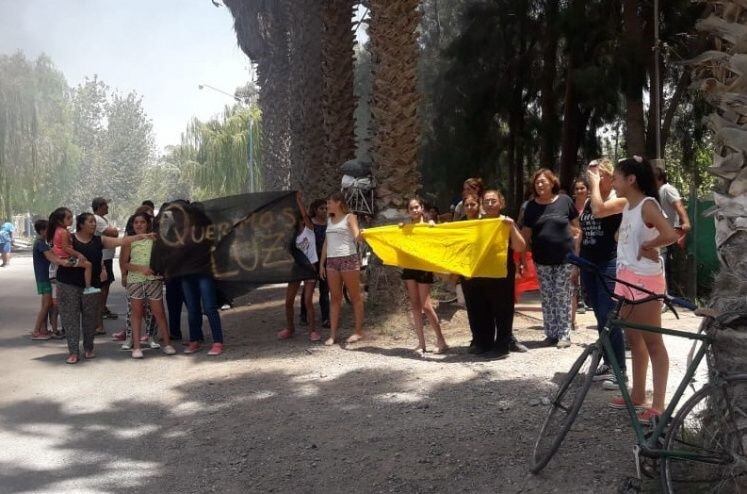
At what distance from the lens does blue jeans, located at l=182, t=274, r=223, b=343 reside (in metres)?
9.09

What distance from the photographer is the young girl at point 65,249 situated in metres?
8.48

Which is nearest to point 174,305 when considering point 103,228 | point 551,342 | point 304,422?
point 103,228

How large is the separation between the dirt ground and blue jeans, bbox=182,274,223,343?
0.29m

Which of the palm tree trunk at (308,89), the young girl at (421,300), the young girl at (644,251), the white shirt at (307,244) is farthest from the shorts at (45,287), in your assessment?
the young girl at (644,251)

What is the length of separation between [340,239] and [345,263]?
0.26 metres

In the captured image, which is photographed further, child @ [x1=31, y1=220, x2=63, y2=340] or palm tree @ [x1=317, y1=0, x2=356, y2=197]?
palm tree @ [x1=317, y1=0, x2=356, y2=197]

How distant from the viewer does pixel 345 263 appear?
29.0 ft

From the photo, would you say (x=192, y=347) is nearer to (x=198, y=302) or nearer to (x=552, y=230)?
(x=198, y=302)

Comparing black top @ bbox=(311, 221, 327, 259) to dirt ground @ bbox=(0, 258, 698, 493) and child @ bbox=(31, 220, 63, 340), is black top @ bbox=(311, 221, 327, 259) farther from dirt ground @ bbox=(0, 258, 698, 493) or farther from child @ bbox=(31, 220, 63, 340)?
child @ bbox=(31, 220, 63, 340)

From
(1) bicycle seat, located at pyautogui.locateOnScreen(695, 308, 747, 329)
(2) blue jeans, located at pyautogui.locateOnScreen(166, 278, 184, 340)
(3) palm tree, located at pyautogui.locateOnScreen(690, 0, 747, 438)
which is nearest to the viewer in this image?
(1) bicycle seat, located at pyautogui.locateOnScreen(695, 308, 747, 329)

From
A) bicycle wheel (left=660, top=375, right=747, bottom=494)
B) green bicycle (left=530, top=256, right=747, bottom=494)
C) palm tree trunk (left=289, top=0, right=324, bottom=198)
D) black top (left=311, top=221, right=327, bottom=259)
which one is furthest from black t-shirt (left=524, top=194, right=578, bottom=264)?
palm tree trunk (left=289, top=0, right=324, bottom=198)

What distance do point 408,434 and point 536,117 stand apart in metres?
17.8

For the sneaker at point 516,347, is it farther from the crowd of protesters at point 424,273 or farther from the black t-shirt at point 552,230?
the black t-shirt at point 552,230

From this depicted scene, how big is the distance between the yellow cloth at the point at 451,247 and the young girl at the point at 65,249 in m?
3.00
